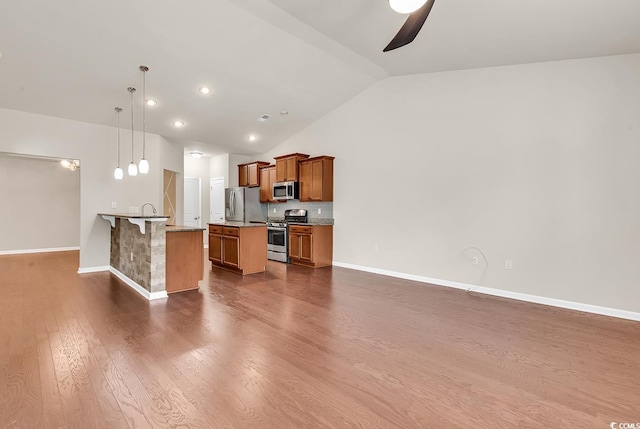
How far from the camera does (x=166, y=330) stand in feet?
9.59

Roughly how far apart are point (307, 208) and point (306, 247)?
3.74ft

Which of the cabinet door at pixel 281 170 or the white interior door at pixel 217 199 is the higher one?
the cabinet door at pixel 281 170

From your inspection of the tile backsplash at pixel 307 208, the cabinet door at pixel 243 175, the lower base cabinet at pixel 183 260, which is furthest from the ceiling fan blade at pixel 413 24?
the cabinet door at pixel 243 175

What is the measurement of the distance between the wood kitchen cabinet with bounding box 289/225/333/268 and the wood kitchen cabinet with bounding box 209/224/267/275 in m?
0.86

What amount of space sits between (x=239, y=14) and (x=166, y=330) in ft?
11.8

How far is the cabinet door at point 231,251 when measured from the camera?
17.4ft

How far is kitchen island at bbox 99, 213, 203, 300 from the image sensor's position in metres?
3.90

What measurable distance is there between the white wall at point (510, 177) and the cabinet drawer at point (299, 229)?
922 mm

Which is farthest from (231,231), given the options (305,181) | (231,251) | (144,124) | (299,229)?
(144,124)

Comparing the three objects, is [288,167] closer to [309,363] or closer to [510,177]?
[510,177]

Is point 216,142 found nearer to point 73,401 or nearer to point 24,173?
point 24,173

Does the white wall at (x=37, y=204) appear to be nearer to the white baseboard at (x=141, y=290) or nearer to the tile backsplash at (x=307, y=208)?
the white baseboard at (x=141, y=290)

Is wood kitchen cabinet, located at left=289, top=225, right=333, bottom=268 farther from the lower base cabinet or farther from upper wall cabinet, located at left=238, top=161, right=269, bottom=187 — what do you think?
the lower base cabinet

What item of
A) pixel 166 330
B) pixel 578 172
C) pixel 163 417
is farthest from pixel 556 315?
pixel 166 330
